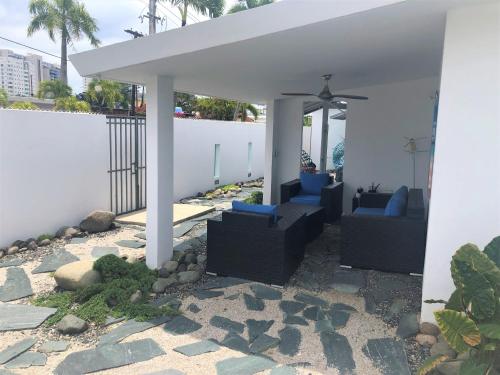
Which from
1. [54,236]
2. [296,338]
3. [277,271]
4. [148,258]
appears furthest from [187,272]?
[54,236]

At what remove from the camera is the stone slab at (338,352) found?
3332mm

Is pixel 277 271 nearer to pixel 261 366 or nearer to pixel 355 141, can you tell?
pixel 261 366

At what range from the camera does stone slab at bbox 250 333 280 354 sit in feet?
11.8

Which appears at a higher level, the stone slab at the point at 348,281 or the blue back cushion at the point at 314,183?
the blue back cushion at the point at 314,183

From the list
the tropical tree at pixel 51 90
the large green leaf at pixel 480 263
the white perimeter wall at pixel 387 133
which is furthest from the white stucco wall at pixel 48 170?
the tropical tree at pixel 51 90

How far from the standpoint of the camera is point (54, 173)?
703cm

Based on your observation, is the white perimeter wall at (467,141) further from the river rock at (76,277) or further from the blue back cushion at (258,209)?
the river rock at (76,277)

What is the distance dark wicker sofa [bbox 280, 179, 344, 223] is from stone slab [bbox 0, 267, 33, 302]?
4894 millimetres

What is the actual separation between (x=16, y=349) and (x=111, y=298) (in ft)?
3.62

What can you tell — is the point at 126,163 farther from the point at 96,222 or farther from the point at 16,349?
the point at 16,349

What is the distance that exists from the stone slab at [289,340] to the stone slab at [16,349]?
232 centimetres

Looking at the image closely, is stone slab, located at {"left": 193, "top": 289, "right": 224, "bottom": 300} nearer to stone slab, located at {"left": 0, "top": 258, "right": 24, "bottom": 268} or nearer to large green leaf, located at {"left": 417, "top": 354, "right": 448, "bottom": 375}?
large green leaf, located at {"left": 417, "top": 354, "right": 448, "bottom": 375}

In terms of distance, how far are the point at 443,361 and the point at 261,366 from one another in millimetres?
1418

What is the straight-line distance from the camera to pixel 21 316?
4.23 m
